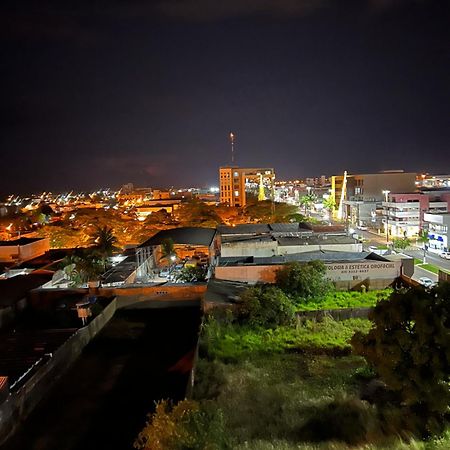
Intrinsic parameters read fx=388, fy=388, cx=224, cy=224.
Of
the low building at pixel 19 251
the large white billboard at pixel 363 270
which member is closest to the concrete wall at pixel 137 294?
the large white billboard at pixel 363 270

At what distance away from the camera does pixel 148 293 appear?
14.1 m

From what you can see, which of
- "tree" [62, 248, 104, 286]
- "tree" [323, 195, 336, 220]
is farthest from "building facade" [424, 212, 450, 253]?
"tree" [62, 248, 104, 286]

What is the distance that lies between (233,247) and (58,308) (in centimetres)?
791

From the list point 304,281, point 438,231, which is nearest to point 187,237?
point 304,281

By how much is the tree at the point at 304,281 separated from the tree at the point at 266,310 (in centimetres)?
164

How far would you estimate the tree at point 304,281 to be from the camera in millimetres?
14578

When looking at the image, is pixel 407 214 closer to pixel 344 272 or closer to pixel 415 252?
pixel 415 252

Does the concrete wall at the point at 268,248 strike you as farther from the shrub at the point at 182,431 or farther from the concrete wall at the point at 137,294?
the shrub at the point at 182,431

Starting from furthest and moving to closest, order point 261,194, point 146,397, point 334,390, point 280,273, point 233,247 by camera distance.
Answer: point 261,194 → point 233,247 → point 280,273 → point 334,390 → point 146,397

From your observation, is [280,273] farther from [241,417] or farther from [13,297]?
[13,297]

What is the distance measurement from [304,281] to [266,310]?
2.63 meters

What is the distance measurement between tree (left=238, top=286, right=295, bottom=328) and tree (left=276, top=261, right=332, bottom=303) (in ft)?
5.38

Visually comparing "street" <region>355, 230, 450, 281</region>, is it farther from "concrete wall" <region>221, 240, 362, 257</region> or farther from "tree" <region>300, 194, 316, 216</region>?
"tree" <region>300, 194, 316, 216</region>

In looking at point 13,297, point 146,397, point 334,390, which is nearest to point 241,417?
point 146,397
